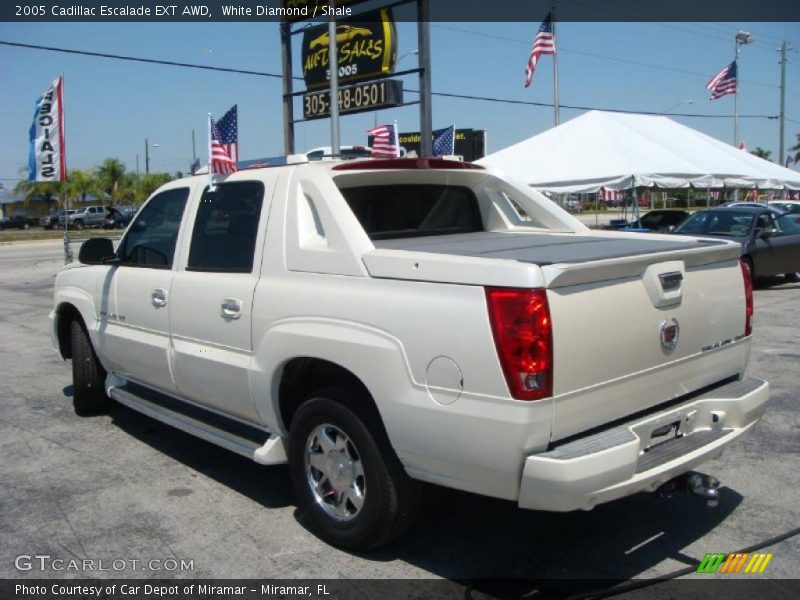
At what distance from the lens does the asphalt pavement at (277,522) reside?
375 centimetres

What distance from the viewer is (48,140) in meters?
16.4

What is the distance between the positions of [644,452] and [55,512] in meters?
3.24

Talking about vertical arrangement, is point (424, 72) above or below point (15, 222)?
above

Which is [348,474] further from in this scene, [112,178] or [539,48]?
[112,178]

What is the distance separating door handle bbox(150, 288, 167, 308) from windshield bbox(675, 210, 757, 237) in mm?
11904

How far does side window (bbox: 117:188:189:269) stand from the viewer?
200 inches

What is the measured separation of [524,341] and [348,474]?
126 cm

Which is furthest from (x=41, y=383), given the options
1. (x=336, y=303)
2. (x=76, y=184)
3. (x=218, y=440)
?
(x=76, y=184)

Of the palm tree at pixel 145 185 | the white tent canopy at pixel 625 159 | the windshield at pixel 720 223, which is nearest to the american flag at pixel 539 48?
the white tent canopy at pixel 625 159

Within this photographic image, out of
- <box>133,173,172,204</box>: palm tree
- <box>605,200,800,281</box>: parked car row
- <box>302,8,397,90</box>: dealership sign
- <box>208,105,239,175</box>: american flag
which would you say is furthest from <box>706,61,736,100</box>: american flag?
<box>133,173,172,204</box>: palm tree

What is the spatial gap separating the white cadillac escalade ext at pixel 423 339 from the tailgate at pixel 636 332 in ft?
0.04

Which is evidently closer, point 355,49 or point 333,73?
point 333,73

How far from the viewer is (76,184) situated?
6119cm

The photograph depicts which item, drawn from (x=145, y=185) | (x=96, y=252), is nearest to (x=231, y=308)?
(x=96, y=252)
